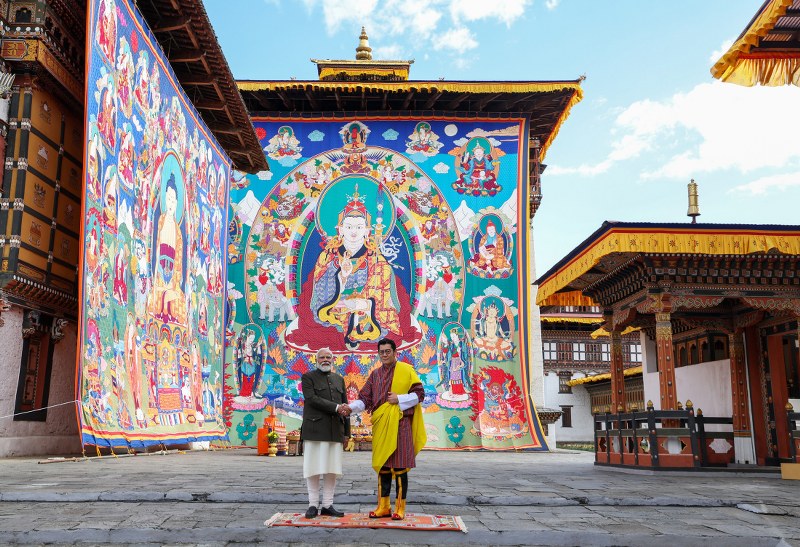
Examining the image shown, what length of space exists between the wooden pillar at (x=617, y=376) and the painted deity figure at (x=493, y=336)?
4602mm

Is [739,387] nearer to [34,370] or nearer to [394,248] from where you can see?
[394,248]

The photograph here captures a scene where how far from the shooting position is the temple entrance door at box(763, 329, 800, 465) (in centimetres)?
907

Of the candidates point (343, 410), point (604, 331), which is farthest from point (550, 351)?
point (343, 410)

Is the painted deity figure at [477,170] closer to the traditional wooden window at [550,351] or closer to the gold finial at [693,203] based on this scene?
the gold finial at [693,203]

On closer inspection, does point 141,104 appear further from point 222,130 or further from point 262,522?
point 262,522

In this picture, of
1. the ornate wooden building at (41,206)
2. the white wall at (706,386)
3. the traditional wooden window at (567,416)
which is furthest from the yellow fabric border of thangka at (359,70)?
the traditional wooden window at (567,416)

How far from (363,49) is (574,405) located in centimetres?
1562

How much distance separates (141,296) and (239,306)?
497 cm

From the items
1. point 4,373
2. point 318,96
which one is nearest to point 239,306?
point 318,96

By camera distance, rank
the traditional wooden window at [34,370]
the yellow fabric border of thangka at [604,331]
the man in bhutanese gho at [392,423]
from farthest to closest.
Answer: the yellow fabric border of thangka at [604,331], the traditional wooden window at [34,370], the man in bhutanese gho at [392,423]

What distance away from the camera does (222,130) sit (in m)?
14.9

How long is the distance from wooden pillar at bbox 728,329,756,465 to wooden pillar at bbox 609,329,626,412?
4.68 feet

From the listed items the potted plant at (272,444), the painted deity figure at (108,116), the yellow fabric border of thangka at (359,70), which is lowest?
the potted plant at (272,444)

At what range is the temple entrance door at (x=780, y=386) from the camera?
9070mm
